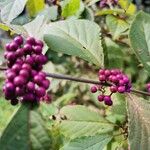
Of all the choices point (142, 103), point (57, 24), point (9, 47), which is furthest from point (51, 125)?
point (9, 47)

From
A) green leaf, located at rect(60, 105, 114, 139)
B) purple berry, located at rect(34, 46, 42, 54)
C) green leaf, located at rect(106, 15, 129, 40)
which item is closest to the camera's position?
purple berry, located at rect(34, 46, 42, 54)

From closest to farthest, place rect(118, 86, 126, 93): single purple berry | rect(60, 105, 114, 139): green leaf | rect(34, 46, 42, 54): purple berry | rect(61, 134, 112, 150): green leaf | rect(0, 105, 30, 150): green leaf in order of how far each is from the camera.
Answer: rect(0, 105, 30, 150): green leaf → rect(34, 46, 42, 54): purple berry → rect(118, 86, 126, 93): single purple berry → rect(61, 134, 112, 150): green leaf → rect(60, 105, 114, 139): green leaf

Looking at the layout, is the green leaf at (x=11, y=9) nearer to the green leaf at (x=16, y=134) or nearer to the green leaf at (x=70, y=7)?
the green leaf at (x=70, y=7)

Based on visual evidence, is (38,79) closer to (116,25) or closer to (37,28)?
(37,28)

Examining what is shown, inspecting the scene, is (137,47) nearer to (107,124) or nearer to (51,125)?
(107,124)

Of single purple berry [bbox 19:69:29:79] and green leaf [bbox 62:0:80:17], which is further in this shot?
green leaf [bbox 62:0:80:17]

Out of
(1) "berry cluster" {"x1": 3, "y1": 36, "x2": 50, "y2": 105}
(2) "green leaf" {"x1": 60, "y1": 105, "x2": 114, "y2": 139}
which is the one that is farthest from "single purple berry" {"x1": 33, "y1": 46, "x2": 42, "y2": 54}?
(2) "green leaf" {"x1": 60, "y1": 105, "x2": 114, "y2": 139}

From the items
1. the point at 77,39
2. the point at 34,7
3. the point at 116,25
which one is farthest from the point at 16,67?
the point at 116,25

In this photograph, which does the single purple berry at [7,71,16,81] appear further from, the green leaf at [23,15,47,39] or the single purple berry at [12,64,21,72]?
the green leaf at [23,15,47,39]
